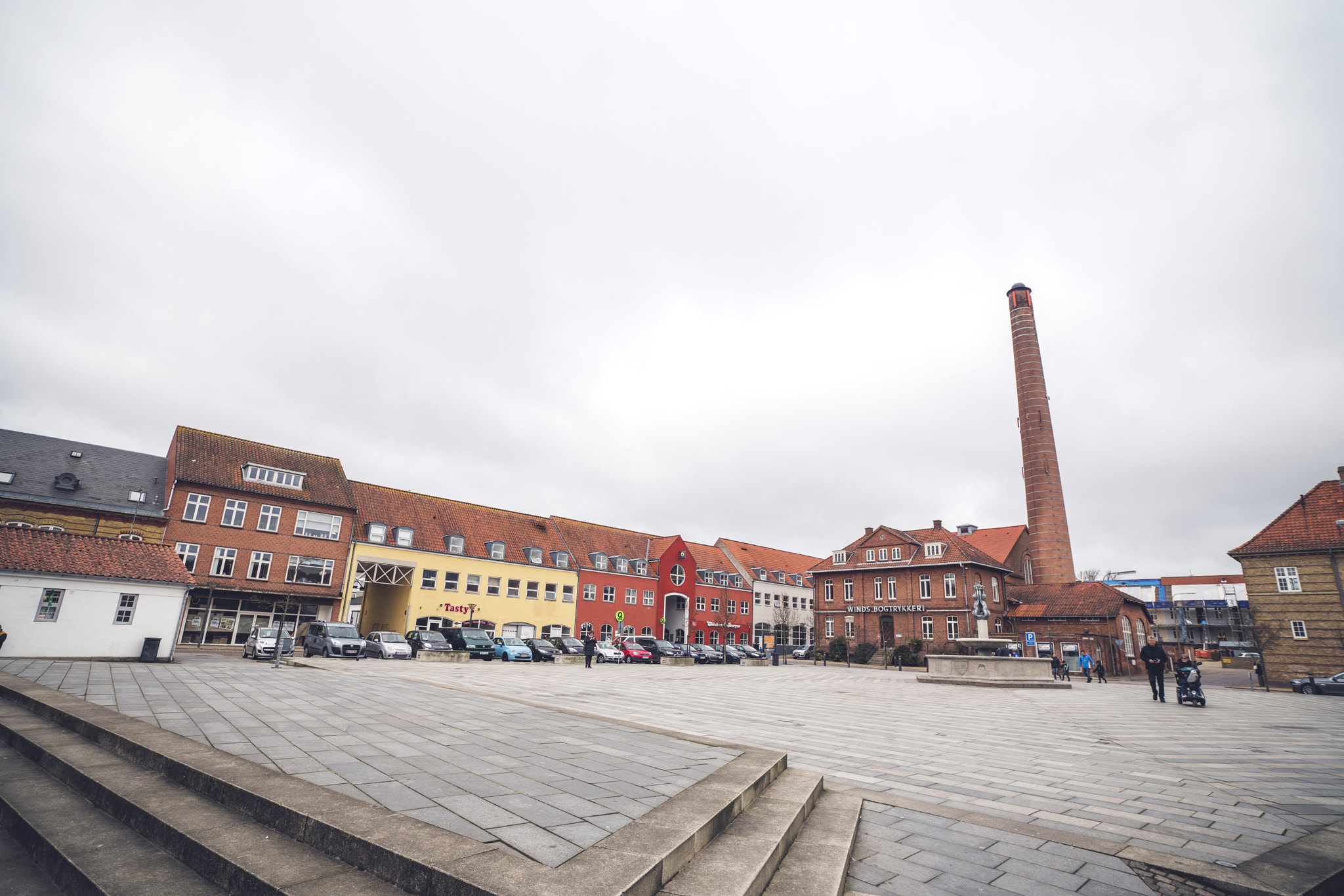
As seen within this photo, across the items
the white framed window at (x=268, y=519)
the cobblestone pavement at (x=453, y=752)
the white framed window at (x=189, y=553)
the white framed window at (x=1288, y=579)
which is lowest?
the cobblestone pavement at (x=453, y=752)

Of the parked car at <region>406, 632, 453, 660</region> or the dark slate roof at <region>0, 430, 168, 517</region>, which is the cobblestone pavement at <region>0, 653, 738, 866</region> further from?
the dark slate roof at <region>0, 430, 168, 517</region>

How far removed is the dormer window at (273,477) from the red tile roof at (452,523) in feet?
14.1

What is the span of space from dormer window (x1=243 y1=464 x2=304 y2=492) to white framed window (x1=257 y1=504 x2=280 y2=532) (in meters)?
1.55

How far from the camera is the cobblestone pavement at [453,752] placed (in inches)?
168

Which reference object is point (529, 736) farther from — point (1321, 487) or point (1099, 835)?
point (1321, 487)

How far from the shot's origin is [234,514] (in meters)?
37.2

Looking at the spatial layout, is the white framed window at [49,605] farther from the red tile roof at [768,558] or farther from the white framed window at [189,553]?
the red tile roof at [768,558]

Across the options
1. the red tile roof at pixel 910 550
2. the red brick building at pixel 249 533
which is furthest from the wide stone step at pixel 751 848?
the red tile roof at pixel 910 550

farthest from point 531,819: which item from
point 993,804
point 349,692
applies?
point 349,692

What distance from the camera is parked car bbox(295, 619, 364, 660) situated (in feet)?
90.8

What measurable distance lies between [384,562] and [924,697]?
1406 inches

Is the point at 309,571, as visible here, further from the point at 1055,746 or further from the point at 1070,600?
the point at 1070,600

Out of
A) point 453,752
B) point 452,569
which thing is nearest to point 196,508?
point 452,569

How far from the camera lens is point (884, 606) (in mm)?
52875
